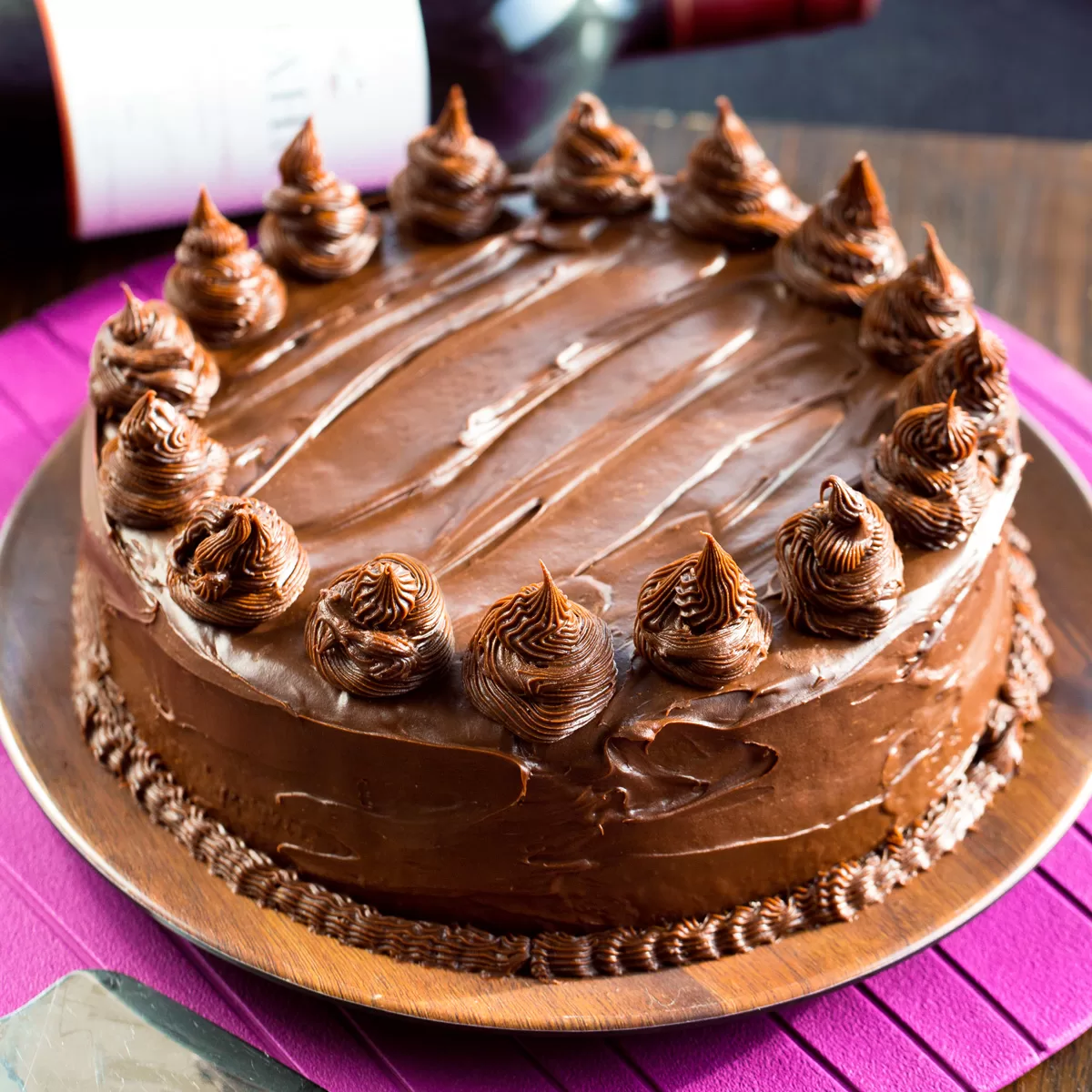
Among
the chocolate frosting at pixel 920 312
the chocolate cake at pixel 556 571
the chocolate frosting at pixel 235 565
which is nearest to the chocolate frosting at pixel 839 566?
the chocolate cake at pixel 556 571

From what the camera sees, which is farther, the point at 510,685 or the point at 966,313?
the point at 966,313

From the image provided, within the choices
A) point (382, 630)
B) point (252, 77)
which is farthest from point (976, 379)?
point (252, 77)

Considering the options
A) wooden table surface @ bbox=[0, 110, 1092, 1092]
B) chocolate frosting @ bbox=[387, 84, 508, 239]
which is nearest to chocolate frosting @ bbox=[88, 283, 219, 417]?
chocolate frosting @ bbox=[387, 84, 508, 239]

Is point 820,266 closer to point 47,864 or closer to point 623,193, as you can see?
point 623,193

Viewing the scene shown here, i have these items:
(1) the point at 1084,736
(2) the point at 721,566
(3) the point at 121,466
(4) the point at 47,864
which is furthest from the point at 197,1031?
(1) the point at 1084,736

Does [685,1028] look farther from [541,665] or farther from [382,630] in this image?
[382,630]

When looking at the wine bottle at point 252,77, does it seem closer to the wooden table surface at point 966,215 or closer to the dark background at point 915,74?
the wooden table surface at point 966,215

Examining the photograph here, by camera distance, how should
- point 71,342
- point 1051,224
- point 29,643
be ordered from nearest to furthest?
point 29,643, point 71,342, point 1051,224
